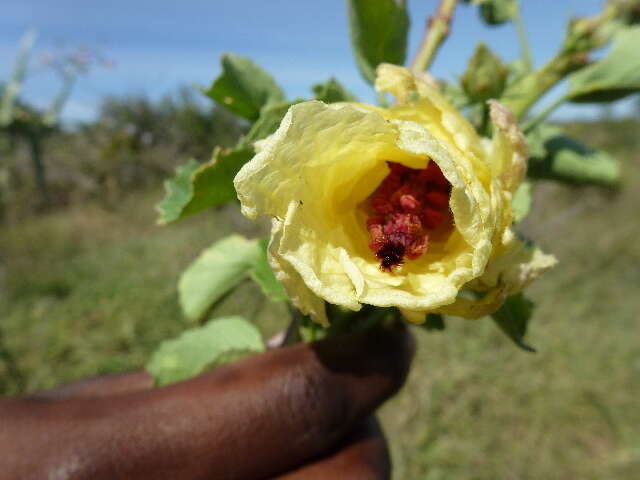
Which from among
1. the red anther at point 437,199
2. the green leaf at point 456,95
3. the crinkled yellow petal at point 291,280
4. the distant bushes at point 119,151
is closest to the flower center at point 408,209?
the red anther at point 437,199

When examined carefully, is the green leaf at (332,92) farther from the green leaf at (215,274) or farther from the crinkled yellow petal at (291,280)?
the green leaf at (215,274)

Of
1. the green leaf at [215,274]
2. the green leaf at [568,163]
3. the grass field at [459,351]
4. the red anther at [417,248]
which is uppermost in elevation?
the red anther at [417,248]

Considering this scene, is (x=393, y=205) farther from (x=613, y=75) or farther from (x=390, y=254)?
(x=613, y=75)

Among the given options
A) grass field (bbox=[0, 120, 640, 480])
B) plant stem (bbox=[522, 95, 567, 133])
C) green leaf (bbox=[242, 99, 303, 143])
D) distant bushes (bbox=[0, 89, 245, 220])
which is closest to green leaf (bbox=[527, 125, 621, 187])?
plant stem (bbox=[522, 95, 567, 133])

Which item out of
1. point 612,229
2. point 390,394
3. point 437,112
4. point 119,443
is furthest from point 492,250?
point 612,229

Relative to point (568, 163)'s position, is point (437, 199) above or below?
above

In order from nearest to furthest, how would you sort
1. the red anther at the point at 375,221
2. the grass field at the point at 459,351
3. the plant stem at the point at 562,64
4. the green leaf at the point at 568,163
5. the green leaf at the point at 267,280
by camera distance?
the red anther at the point at 375,221 < the green leaf at the point at 267,280 < the plant stem at the point at 562,64 < the green leaf at the point at 568,163 < the grass field at the point at 459,351

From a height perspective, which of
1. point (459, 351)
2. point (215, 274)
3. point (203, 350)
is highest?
point (215, 274)

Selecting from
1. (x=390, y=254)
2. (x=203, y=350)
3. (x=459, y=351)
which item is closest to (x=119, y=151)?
(x=459, y=351)
